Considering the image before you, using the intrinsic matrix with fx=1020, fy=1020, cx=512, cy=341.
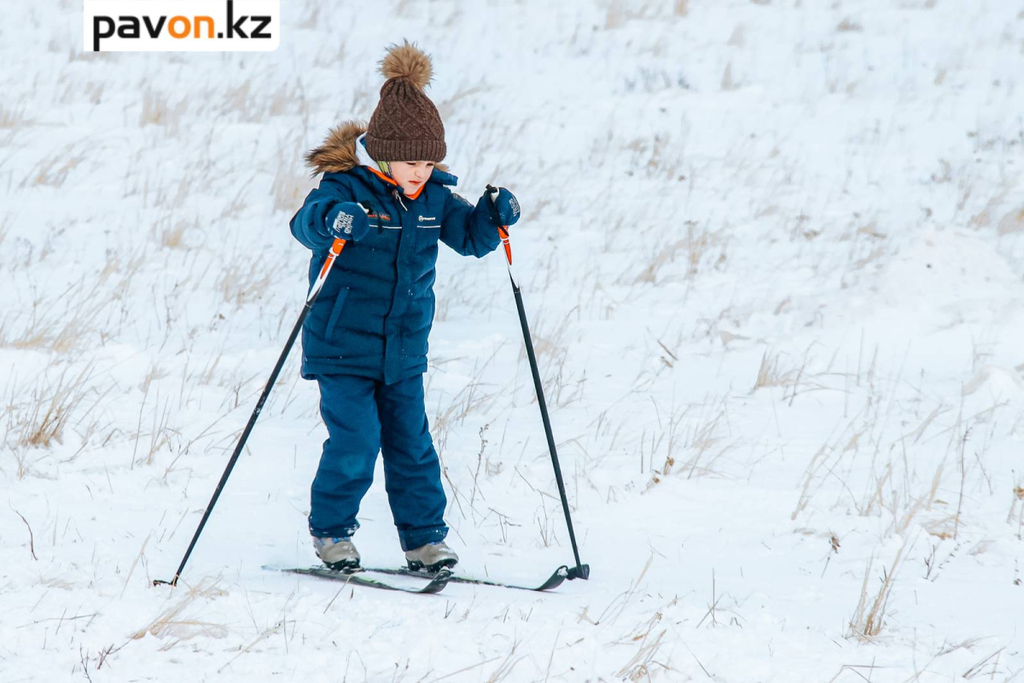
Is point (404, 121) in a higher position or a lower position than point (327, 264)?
higher

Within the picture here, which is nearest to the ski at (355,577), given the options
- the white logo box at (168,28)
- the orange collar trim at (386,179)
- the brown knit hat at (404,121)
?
the orange collar trim at (386,179)

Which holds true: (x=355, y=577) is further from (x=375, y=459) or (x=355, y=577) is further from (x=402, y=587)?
(x=375, y=459)

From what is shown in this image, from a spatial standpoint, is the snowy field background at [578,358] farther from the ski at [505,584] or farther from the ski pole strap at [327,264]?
the ski pole strap at [327,264]

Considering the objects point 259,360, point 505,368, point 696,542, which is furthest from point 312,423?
point 696,542

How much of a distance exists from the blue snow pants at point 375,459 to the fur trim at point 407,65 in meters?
1.10

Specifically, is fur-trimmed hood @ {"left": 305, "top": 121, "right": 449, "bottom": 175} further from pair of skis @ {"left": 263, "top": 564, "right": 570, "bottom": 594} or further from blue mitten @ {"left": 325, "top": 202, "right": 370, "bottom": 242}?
pair of skis @ {"left": 263, "top": 564, "right": 570, "bottom": 594}

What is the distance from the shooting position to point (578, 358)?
21.1 ft

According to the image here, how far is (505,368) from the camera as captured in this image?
20.2 ft

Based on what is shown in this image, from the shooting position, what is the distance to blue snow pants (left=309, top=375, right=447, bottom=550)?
3.69 metres

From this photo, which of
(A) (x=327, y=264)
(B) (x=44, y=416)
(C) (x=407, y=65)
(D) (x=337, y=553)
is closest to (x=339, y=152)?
(C) (x=407, y=65)

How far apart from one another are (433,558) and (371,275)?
1.08 m

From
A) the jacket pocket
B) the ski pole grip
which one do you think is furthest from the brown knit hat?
the ski pole grip

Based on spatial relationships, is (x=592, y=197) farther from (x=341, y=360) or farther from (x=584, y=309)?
(x=341, y=360)

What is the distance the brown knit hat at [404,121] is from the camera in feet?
11.6
